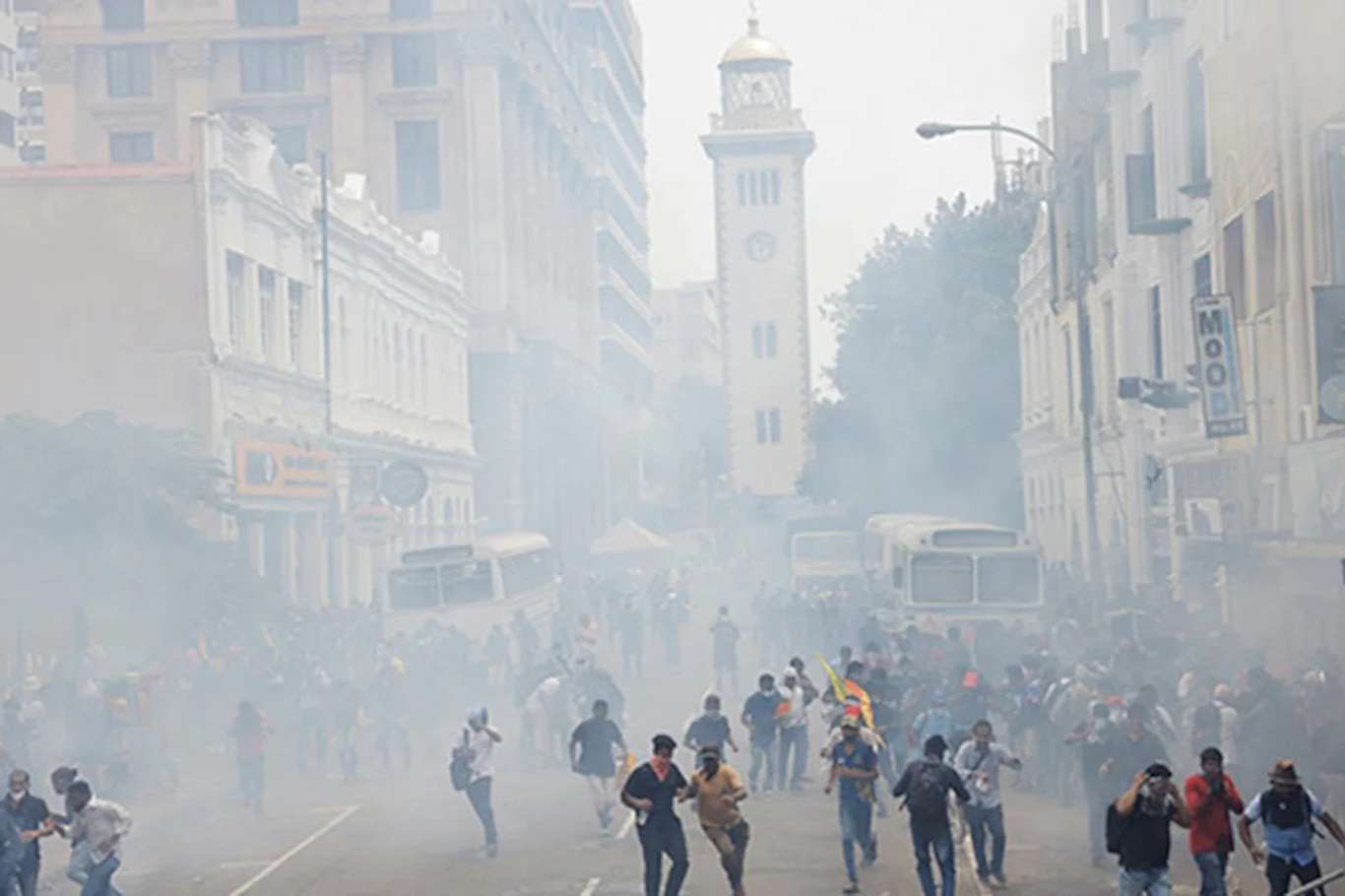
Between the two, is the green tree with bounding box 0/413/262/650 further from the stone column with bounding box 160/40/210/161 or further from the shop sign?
the stone column with bounding box 160/40/210/161

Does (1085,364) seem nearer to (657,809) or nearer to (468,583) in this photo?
(468,583)

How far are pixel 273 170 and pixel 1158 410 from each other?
1811 cm

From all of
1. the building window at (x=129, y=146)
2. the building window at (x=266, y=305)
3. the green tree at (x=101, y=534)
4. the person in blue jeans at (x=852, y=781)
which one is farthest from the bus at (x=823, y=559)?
the person in blue jeans at (x=852, y=781)

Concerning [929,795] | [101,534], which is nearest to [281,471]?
[101,534]

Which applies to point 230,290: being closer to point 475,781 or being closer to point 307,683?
point 307,683

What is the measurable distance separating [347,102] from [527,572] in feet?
109

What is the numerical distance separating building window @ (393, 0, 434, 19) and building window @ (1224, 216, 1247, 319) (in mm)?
46129

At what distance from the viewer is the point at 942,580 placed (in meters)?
32.8

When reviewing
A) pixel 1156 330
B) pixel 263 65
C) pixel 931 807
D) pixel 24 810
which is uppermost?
pixel 263 65

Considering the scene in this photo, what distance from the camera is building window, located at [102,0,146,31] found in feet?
229

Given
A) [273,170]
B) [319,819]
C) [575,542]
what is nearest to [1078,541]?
[273,170]

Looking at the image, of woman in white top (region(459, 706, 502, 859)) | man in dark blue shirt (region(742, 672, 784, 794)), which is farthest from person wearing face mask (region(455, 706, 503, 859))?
man in dark blue shirt (region(742, 672, 784, 794))

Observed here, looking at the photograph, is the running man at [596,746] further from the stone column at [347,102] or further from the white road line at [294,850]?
the stone column at [347,102]

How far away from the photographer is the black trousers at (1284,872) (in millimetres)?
13805
